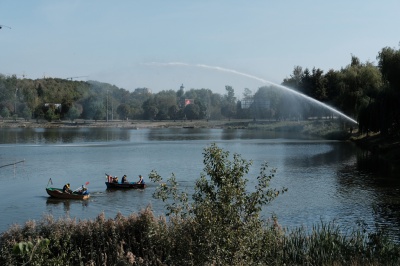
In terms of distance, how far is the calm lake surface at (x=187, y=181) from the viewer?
34656 mm

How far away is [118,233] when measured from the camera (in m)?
19.3

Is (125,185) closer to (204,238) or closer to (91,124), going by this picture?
(204,238)

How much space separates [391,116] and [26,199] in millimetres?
50195

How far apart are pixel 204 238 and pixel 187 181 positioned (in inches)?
1430

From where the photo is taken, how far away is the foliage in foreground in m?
13.3

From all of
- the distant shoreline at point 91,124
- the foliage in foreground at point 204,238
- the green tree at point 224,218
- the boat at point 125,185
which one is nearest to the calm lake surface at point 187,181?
the boat at point 125,185

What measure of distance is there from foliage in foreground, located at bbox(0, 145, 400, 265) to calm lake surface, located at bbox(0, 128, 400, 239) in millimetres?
3425

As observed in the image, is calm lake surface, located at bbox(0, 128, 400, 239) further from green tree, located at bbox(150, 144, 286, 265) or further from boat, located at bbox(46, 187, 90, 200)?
green tree, located at bbox(150, 144, 286, 265)

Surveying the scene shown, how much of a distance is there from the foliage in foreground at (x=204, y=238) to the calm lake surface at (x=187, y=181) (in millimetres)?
3425

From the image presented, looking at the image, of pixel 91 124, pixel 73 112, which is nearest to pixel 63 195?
pixel 91 124

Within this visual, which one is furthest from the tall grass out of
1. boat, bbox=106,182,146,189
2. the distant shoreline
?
the distant shoreline

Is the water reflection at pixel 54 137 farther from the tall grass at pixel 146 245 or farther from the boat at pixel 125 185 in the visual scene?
the tall grass at pixel 146 245

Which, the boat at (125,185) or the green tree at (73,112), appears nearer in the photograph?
the boat at (125,185)

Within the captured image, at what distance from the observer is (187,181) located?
49.6 meters
